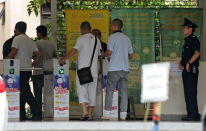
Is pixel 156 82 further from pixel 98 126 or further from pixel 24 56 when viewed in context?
pixel 24 56

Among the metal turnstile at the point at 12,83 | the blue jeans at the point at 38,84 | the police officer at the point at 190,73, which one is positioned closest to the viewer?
the metal turnstile at the point at 12,83

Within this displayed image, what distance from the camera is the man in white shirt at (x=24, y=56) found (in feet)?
35.1

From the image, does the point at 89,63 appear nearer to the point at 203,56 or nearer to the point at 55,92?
the point at 55,92

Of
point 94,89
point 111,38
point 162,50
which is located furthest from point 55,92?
point 162,50

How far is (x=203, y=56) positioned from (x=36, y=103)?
462cm

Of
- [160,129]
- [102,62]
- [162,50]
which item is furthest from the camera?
[162,50]

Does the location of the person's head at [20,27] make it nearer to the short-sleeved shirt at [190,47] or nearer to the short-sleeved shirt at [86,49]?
the short-sleeved shirt at [86,49]

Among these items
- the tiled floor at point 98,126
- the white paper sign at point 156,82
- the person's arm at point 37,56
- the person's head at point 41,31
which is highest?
the person's head at point 41,31

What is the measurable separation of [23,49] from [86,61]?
1464 mm

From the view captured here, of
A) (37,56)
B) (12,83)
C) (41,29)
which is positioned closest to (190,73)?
(37,56)

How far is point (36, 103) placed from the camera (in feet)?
37.0

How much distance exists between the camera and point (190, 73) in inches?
414

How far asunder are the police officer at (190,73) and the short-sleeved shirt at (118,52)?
1.31m

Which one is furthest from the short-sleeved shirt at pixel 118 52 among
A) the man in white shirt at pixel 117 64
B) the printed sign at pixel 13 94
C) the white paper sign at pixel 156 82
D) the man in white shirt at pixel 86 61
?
the white paper sign at pixel 156 82
